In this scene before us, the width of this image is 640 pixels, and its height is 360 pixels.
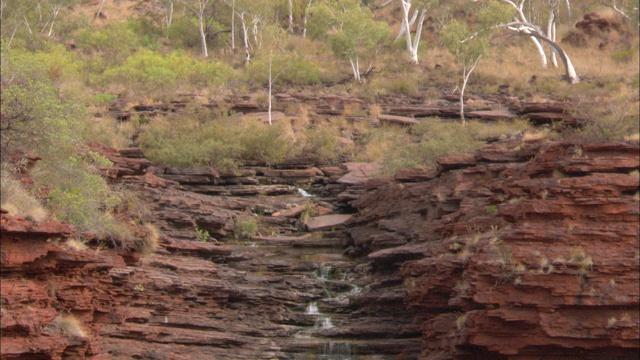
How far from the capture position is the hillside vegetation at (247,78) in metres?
21.6

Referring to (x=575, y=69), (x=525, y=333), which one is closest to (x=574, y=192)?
(x=525, y=333)

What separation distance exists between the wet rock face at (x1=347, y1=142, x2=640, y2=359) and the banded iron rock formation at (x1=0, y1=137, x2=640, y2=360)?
0.10 ft

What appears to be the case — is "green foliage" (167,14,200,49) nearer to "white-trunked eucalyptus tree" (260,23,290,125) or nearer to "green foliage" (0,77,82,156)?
"white-trunked eucalyptus tree" (260,23,290,125)

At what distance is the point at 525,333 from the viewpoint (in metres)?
17.5

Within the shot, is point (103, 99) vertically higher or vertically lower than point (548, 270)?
higher

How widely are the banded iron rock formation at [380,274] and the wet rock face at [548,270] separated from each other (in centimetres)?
3

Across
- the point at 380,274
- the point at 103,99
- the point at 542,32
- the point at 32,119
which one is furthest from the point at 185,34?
the point at 32,119

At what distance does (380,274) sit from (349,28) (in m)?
26.6

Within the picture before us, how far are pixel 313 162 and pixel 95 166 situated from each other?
14055mm

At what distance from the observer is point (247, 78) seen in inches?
1988

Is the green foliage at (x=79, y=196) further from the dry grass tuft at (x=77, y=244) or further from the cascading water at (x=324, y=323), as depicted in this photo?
the cascading water at (x=324, y=323)

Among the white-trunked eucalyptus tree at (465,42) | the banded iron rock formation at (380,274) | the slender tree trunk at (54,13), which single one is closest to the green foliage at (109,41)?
the slender tree trunk at (54,13)

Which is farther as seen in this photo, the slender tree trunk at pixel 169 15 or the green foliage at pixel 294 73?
the slender tree trunk at pixel 169 15

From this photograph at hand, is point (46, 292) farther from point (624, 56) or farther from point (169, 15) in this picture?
point (169, 15)
